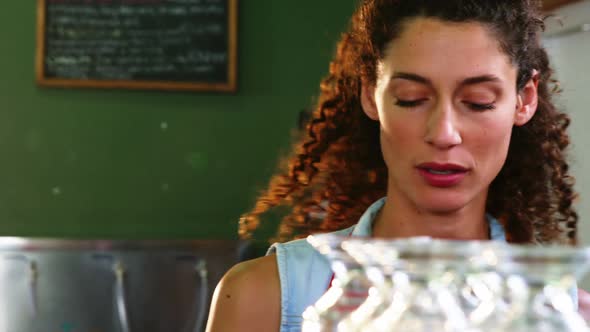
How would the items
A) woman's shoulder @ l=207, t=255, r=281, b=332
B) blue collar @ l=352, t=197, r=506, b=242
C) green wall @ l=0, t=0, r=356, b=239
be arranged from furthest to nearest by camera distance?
1. green wall @ l=0, t=0, r=356, b=239
2. blue collar @ l=352, t=197, r=506, b=242
3. woman's shoulder @ l=207, t=255, r=281, b=332

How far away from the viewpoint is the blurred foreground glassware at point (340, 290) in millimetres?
327

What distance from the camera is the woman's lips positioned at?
0.89m

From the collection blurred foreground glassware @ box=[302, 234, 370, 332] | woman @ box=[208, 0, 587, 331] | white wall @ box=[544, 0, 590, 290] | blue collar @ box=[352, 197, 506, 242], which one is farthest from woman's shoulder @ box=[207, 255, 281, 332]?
white wall @ box=[544, 0, 590, 290]

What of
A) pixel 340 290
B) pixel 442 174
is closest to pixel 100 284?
pixel 442 174

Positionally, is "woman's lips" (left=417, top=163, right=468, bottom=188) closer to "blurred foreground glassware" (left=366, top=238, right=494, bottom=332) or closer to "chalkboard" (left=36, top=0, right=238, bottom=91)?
"blurred foreground glassware" (left=366, top=238, right=494, bottom=332)

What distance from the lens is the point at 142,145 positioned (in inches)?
106

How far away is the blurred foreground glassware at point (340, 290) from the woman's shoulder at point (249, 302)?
0.69 m

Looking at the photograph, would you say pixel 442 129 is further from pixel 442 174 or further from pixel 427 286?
pixel 427 286

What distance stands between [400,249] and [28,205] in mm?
2548

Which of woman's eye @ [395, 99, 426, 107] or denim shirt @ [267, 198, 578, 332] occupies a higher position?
woman's eye @ [395, 99, 426, 107]

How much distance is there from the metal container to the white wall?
43.4 inches

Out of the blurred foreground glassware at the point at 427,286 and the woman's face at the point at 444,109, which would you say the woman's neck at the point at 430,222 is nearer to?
the woman's face at the point at 444,109

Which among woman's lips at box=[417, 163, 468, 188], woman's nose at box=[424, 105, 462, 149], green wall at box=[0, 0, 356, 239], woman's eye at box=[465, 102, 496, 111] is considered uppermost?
woman's eye at box=[465, 102, 496, 111]

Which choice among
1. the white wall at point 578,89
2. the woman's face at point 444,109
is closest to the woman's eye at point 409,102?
the woman's face at point 444,109
